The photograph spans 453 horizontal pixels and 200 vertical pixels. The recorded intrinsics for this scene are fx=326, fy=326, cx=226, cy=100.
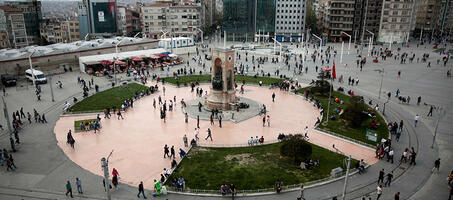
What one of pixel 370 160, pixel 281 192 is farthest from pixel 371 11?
pixel 281 192

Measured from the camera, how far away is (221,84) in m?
37.6

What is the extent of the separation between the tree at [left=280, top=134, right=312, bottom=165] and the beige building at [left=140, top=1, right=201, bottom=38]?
3530 inches

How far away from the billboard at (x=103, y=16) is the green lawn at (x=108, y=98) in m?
67.0

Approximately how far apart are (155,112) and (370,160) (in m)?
23.0

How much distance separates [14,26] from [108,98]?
8014cm

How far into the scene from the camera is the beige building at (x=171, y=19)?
358ft

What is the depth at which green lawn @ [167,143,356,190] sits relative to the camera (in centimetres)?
2233

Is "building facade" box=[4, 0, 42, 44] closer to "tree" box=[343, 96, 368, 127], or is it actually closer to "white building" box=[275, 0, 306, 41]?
"white building" box=[275, 0, 306, 41]

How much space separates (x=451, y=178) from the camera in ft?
72.5

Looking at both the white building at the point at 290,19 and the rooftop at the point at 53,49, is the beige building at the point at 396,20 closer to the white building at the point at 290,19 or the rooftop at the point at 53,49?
the white building at the point at 290,19

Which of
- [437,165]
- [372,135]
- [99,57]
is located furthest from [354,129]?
[99,57]

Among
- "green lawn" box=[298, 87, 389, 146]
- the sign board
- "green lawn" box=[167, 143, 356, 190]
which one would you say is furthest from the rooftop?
the sign board

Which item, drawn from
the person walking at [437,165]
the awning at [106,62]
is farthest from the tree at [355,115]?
the awning at [106,62]

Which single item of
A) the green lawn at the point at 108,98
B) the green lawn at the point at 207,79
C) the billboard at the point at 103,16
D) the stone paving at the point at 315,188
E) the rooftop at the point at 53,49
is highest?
the billboard at the point at 103,16
